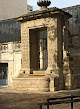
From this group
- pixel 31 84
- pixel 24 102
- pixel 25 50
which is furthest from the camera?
pixel 25 50

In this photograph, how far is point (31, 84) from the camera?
1394 centimetres

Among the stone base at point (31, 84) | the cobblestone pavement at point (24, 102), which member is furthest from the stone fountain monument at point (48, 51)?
the cobblestone pavement at point (24, 102)

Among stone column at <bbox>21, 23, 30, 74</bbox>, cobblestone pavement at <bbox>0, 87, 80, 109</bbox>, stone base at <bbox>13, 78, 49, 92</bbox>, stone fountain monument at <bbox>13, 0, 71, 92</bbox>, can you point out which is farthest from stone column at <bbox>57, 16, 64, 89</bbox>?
cobblestone pavement at <bbox>0, 87, 80, 109</bbox>

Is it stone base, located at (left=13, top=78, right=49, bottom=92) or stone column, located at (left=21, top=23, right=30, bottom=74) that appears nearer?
stone base, located at (left=13, top=78, right=49, bottom=92)

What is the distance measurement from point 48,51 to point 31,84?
285 cm

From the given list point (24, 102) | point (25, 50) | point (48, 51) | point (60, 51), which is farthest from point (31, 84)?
point (24, 102)

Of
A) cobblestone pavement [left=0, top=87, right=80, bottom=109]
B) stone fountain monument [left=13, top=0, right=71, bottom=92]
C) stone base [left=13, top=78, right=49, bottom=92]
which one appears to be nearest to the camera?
cobblestone pavement [left=0, top=87, right=80, bottom=109]

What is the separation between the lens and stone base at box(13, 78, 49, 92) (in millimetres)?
13641

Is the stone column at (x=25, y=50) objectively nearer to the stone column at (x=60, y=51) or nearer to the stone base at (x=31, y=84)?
the stone base at (x=31, y=84)

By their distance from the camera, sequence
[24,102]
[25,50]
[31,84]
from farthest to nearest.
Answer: [25,50], [31,84], [24,102]

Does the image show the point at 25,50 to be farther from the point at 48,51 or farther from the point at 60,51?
the point at 60,51

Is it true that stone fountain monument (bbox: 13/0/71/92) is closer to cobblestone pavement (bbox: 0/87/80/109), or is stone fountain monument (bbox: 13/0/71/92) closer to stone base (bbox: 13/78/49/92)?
stone base (bbox: 13/78/49/92)

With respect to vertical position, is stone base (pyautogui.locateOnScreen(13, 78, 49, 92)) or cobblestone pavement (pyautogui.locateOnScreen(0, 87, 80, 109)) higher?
stone base (pyautogui.locateOnScreen(13, 78, 49, 92))

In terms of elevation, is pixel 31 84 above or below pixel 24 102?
above
